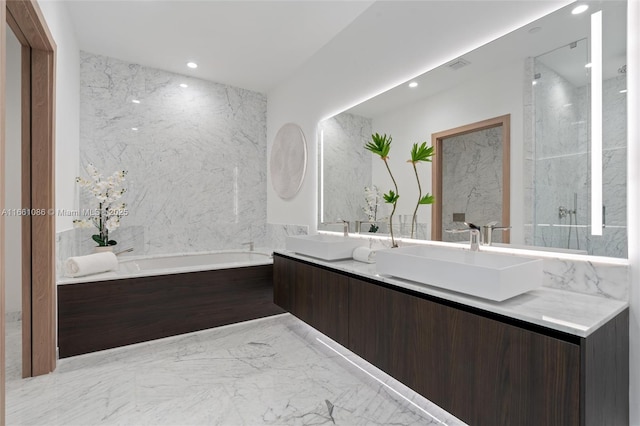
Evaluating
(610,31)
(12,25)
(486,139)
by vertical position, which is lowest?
(486,139)

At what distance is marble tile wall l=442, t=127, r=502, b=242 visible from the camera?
5.84 ft

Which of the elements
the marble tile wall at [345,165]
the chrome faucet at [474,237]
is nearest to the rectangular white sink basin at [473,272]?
the chrome faucet at [474,237]

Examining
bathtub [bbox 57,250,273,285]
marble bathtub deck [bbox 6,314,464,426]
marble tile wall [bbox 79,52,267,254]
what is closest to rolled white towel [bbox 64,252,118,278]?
bathtub [bbox 57,250,273,285]

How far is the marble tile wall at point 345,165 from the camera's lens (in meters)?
2.68

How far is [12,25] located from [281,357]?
2.63m

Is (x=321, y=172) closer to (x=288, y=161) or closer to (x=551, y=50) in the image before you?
(x=288, y=161)

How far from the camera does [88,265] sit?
2.44m

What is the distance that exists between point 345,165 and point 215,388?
1939mm

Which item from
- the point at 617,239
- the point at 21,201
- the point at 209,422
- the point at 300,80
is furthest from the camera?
the point at 300,80

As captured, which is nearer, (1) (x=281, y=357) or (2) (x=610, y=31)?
(2) (x=610, y=31)

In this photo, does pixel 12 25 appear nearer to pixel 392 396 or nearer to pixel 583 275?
pixel 392 396

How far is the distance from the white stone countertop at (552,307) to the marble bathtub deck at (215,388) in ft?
2.59

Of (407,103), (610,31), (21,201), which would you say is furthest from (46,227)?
(610,31)

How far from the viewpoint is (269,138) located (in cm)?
417
